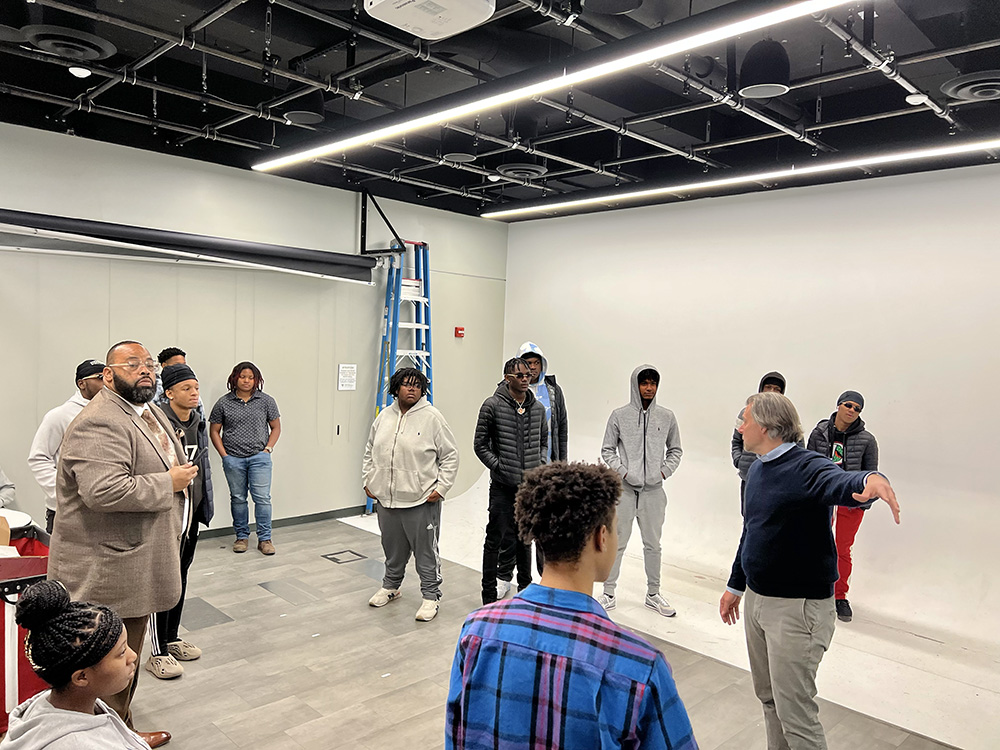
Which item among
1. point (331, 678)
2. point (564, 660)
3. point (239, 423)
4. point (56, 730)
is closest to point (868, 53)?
point (564, 660)

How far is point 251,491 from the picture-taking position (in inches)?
228

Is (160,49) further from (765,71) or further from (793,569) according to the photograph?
(793,569)

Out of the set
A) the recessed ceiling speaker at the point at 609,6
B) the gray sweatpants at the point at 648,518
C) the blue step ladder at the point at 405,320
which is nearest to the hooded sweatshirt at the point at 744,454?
the gray sweatpants at the point at 648,518

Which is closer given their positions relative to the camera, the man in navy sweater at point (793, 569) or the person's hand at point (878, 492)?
the person's hand at point (878, 492)

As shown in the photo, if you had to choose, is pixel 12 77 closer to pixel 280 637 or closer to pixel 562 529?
pixel 280 637

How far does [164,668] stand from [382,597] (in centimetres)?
144

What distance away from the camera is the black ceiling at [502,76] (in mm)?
3631

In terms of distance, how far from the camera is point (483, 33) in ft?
12.9

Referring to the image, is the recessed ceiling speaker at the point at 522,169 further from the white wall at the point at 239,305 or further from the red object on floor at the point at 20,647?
the red object on floor at the point at 20,647

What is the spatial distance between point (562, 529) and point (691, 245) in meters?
5.62

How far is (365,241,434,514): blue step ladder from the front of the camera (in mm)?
7047

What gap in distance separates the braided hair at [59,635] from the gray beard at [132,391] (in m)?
1.07

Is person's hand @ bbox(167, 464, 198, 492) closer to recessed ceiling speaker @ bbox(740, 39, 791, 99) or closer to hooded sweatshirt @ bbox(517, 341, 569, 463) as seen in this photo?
hooded sweatshirt @ bbox(517, 341, 569, 463)

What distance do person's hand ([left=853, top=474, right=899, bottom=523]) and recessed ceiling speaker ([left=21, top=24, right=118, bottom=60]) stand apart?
4.00 m
